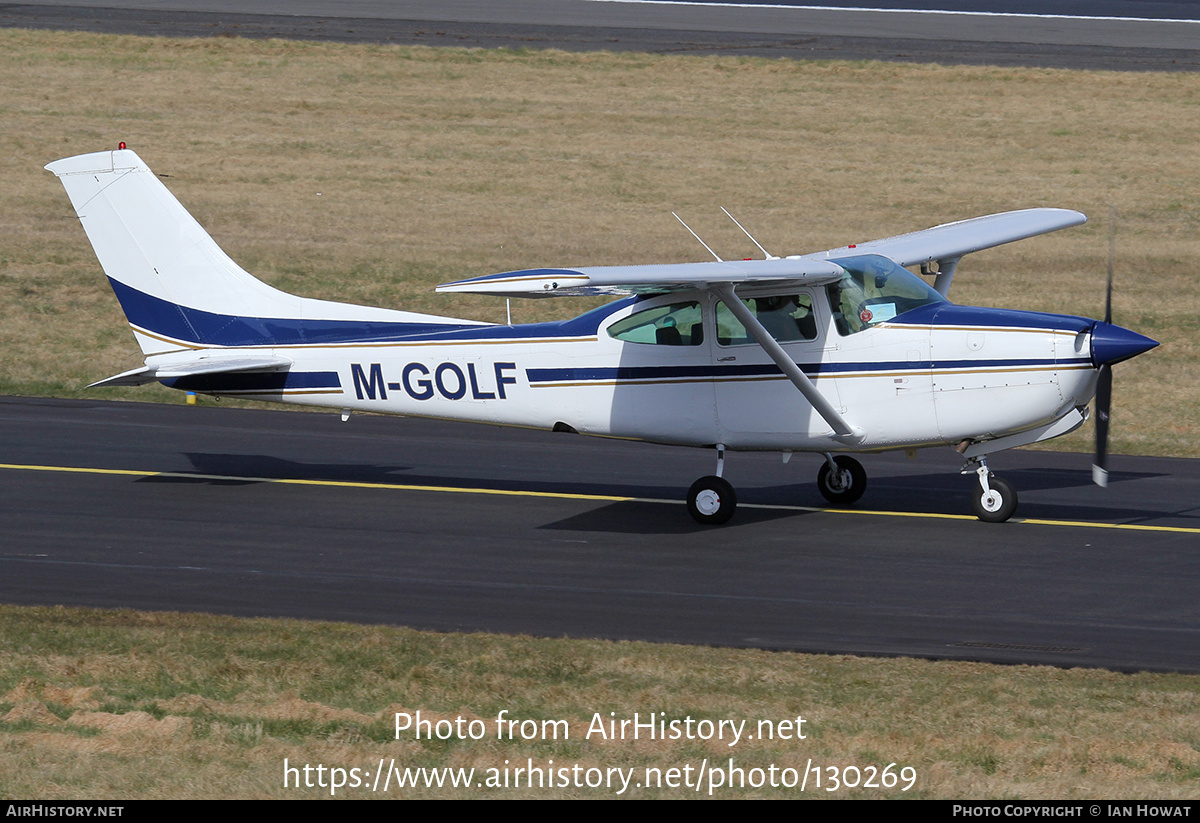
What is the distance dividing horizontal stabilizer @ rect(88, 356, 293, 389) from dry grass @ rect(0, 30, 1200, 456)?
6.05m

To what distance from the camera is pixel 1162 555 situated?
1282cm

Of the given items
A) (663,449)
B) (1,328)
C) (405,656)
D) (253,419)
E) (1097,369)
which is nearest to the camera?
(405,656)

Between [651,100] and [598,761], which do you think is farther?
[651,100]

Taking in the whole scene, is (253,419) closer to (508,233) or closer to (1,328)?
(1,328)

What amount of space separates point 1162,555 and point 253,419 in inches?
428

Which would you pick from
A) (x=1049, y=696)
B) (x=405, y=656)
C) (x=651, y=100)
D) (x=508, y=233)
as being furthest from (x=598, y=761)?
(x=651, y=100)

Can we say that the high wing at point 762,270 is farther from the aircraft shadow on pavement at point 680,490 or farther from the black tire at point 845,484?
the aircraft shadow on pavement at point 680,490

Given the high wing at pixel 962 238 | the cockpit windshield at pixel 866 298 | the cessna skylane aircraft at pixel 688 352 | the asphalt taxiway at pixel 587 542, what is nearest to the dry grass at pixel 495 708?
the asphalt taxiway at pixel 587 542

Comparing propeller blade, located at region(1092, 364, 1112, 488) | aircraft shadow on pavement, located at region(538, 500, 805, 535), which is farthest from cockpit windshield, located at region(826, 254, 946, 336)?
aircraft shadow on pavement, located at region(538, 500, 805, 535)

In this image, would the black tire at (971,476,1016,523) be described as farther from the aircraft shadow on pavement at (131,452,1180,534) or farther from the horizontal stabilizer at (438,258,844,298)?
the horizontal stabilizer at (438,258,844,298)

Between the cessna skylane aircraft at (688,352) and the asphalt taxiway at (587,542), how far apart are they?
0.83m

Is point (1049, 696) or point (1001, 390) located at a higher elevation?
point (1001, 390)

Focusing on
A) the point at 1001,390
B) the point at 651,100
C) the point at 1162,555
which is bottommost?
the point at 1162,555

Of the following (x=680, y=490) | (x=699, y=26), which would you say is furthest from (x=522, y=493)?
(x=699, y=26)
